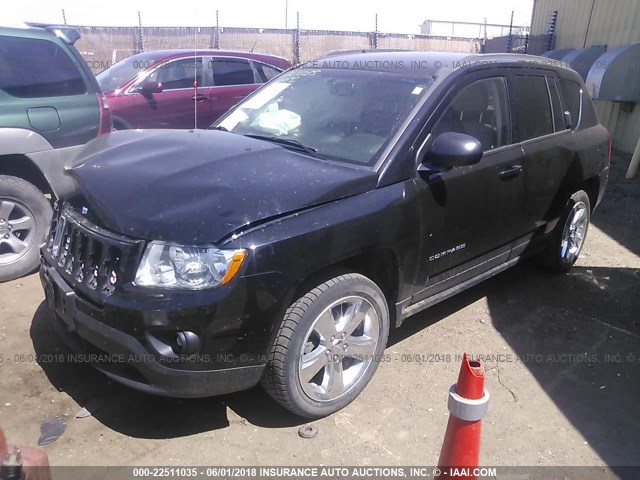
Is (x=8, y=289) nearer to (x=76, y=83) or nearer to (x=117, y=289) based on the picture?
(x=76, y=83)

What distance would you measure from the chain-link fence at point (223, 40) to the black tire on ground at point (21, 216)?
12.8 m

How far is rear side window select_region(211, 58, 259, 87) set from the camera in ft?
28.5

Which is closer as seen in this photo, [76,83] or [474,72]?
[474,72]

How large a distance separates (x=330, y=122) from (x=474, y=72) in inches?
39.4

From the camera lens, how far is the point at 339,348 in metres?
2.95

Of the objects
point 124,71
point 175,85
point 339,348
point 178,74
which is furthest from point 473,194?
point 124,71

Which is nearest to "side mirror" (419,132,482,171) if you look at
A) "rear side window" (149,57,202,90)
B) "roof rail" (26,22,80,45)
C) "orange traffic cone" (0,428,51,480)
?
"orange traffic cone" (0,428,51,480)

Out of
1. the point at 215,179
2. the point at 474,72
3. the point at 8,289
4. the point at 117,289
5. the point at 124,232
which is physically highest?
the point at 474,72

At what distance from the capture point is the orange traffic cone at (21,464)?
4.54 ft

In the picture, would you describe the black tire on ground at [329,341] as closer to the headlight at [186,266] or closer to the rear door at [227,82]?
the headlight at [186,266]

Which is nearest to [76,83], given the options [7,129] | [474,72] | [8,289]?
[7,129]

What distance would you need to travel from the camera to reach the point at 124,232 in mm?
2531

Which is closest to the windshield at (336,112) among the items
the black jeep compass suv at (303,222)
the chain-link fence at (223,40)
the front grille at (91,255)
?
the black jeep compass suv at (303,222)

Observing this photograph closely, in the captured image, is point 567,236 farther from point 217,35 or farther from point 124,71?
point 217,35
